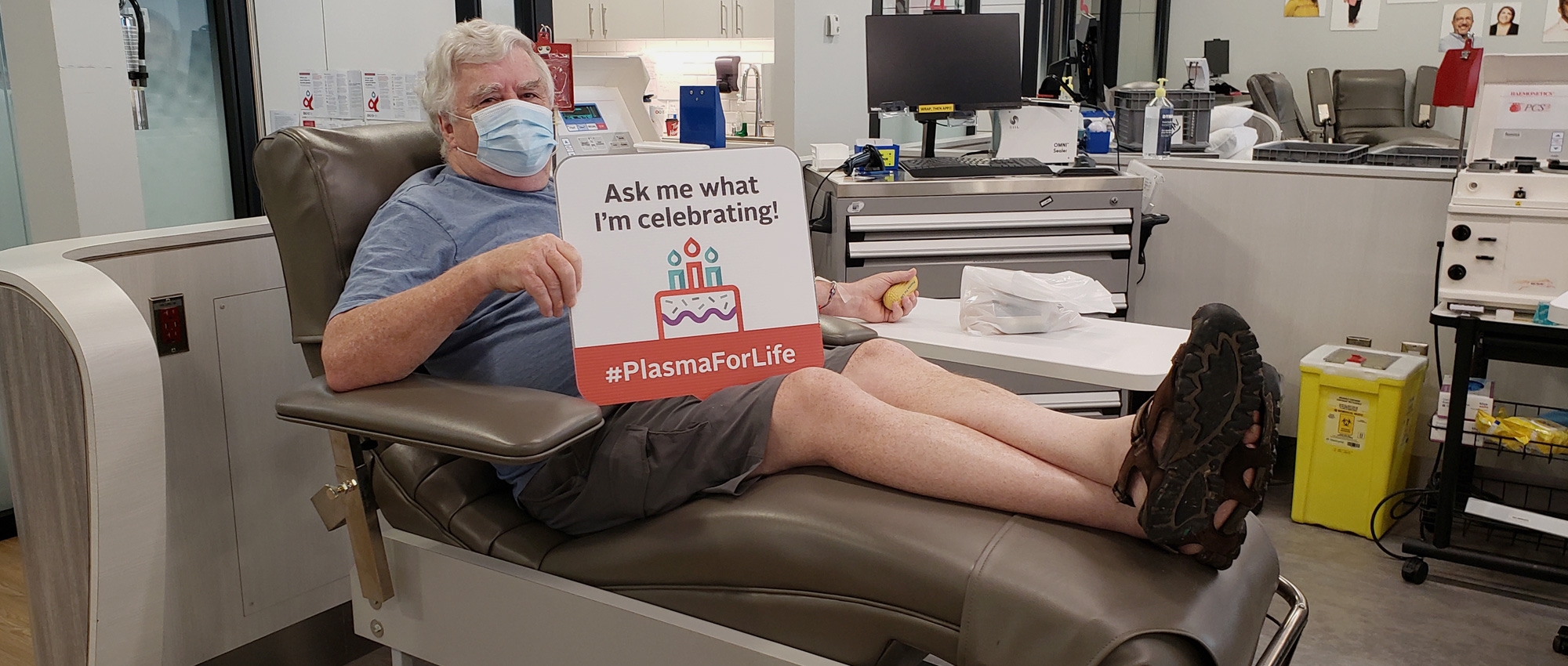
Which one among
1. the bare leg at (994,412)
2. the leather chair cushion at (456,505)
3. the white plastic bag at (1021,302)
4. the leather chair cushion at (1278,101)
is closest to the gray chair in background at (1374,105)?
the leather chair cushion at (1278,101)

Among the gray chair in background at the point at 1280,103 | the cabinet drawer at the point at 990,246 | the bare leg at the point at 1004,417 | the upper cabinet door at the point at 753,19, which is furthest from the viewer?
the gray chair in background at the point at 1280,103

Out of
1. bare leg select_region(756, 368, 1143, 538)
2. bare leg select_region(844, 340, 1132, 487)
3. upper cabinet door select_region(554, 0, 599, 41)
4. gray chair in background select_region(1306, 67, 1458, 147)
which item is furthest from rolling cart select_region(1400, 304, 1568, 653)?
gray chair in background select_region(1306, 67, 1458, 147)

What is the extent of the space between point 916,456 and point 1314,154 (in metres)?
2.57

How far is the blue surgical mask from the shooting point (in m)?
1.84

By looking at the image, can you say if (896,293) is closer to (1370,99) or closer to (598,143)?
(598,143)

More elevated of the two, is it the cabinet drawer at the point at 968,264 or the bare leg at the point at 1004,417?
the bare leg at the point at 1004,417

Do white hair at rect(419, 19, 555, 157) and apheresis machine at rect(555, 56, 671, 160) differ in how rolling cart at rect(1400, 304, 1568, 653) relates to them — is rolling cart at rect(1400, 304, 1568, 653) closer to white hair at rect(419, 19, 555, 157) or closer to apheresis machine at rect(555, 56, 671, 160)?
apheresis machine at rect(555, 56, 671, 160)

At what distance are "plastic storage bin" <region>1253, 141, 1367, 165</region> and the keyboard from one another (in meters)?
0.82

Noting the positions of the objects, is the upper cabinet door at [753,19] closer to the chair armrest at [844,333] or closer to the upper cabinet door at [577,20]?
the upper cabinet door at [577,20]

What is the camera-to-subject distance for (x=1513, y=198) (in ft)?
8.80

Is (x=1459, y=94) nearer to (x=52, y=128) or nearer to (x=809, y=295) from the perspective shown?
(x=809, y=295)

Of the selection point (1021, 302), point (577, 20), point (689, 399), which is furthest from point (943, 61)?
point (577, 20)

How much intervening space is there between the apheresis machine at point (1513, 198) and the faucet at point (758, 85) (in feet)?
13.3

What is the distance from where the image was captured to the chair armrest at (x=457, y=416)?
4.15ft
